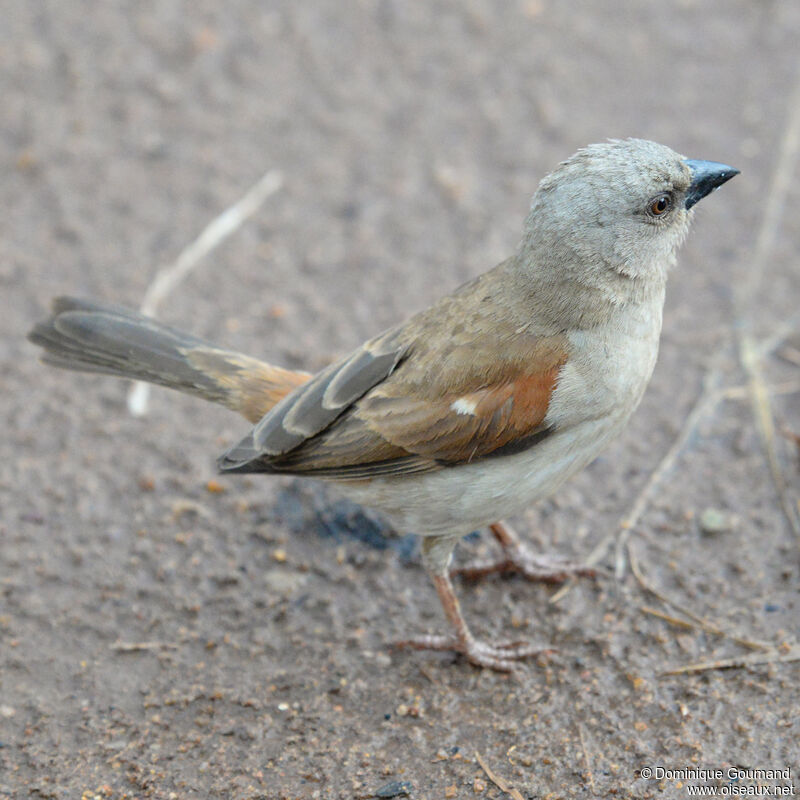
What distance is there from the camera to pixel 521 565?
14.1 ft

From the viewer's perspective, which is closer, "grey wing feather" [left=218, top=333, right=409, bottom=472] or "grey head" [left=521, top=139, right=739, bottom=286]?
"grey head" [left=521, top=139, right=739, bottom=286]

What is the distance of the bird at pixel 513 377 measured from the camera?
11.8 ft

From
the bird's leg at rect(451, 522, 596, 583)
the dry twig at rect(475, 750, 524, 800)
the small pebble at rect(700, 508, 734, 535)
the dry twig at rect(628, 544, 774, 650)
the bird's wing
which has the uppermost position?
the bird's wing

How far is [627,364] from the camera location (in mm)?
3627

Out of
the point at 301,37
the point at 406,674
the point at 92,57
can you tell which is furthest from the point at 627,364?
the point at 92,57

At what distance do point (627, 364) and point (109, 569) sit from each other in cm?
243

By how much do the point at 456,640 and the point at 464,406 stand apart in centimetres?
101

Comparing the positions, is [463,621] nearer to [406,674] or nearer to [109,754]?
[406,674]

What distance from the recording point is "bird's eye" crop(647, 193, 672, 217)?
361 cm

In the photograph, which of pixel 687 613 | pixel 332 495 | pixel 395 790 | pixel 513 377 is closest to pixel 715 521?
pixel 687 613

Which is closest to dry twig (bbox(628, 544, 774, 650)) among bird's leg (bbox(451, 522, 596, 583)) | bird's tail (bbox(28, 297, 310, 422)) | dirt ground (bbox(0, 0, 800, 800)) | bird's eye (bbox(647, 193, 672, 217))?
dirt ground (bbox(0, 0, 800, 800))

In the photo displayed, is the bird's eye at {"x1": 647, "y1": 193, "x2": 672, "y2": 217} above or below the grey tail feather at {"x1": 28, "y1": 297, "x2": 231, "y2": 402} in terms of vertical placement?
above

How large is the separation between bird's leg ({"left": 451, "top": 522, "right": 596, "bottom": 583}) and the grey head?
125 centimetres

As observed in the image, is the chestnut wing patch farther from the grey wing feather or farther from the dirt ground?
the dirt ground
